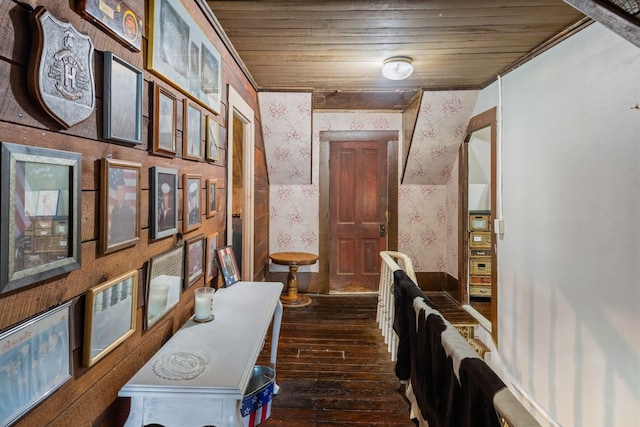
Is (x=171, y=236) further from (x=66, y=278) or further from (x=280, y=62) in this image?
(x=280, y=62)

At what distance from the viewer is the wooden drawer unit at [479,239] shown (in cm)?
391

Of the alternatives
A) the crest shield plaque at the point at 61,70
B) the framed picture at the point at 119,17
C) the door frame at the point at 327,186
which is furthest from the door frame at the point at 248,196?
the crest shield plaque at the point at 61,70

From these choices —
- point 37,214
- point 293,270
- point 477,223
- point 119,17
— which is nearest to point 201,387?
point 37,214

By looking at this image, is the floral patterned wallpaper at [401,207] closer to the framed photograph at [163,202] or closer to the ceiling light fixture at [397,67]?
the ceiling light fixture at [397,67]

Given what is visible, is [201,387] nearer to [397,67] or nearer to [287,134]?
[397,67]

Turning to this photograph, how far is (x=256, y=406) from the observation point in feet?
5.49

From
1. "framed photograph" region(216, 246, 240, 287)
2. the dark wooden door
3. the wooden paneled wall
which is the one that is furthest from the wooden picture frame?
the dark wooden door

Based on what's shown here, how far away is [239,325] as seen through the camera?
4.93 feet

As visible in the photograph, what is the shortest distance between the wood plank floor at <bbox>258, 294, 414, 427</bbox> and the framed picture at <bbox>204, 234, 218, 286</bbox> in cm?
86

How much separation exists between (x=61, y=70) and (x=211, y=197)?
1205 millimetres

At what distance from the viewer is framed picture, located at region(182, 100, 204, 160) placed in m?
1.59

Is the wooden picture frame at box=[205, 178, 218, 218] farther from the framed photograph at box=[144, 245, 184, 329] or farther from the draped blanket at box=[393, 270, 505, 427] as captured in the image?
the draped blanket at box=[393, 270, 505, 427]

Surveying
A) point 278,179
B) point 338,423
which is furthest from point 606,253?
point 278,179

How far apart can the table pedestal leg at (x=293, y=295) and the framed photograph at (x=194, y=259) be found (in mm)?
2130
